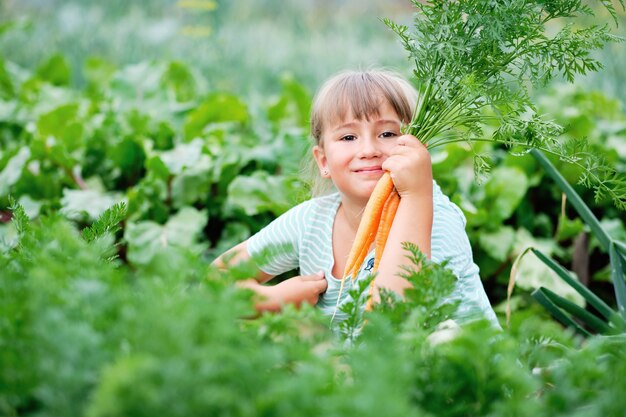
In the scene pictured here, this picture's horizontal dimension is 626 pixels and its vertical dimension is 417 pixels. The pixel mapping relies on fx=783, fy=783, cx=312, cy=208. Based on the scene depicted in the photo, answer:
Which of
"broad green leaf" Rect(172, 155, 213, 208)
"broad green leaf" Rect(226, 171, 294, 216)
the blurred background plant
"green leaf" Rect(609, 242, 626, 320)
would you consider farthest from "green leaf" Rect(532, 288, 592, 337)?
"broad green leaf" Rect(172, 155, 213, 208)

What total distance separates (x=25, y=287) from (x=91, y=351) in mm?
250

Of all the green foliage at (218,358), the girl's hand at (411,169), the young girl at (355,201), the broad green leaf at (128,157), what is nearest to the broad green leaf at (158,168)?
the broad green leaf at (128,157)

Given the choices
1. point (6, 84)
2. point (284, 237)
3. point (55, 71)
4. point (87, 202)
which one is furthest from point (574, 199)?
point (55, 71)

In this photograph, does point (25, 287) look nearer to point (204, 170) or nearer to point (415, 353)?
point (415, 353)

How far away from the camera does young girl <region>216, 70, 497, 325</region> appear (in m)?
1.94

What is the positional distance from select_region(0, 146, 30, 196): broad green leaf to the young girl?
170 centimetres

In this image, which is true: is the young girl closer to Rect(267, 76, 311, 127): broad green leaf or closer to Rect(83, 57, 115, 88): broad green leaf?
Rect(267, 76, 311, 127): broad green leaf

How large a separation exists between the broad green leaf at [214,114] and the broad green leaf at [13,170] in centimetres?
82

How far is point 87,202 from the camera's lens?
3391 millimetres

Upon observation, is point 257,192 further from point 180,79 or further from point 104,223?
point 180,79

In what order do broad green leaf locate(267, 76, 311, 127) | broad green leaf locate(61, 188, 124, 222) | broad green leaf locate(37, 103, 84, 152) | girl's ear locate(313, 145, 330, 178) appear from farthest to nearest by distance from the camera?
broad green leaf locate(267, 76, 311, 127) → broad green leaf locate(37, 103, 84, 152) → broad green leaf locate(61, 188, 124, 222) → girl's ear locate(313, 145, 330, 178)

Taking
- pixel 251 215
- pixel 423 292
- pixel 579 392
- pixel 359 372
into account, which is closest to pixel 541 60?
pixel 423 292

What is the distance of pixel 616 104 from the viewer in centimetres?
491

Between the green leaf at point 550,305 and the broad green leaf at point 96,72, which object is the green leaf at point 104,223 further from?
the broad green leaf at point 96,72
